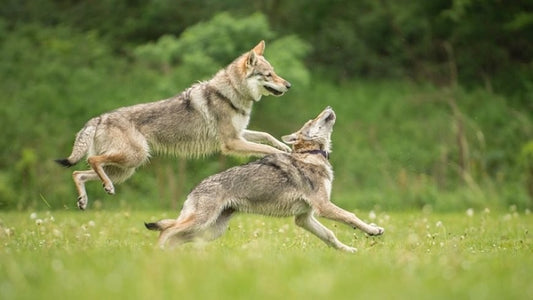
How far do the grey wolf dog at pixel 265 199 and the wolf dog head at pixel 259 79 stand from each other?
1461mm

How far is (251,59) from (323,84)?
11.2 m

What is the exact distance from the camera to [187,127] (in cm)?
930

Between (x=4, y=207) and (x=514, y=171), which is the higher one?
(x=4, y=207)

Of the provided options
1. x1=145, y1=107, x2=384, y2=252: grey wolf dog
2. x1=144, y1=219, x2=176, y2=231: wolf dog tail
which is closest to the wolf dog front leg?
x1=145, y1=107, x2=384, y2=252: grey wolf dog

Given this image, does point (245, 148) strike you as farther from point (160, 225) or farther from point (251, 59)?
point (160, 225)

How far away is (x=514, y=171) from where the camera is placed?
16.0 m

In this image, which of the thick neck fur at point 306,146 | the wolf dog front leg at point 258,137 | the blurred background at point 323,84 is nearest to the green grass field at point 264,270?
the thick neck fur at point 306,146

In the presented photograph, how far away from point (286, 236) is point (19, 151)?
8.82 metres

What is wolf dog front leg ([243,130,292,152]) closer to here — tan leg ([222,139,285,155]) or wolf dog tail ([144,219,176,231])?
tan leg ([222,139,285,155])

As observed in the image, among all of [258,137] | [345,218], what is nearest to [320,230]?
[345,218]

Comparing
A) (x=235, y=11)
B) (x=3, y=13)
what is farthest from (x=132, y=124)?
(x=3, y=13)

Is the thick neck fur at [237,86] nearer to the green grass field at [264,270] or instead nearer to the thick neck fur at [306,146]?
the thick neck fur at [306,146]

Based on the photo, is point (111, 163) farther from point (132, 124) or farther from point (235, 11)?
point (235, 11)

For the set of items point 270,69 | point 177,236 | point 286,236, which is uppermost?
point 270,69
